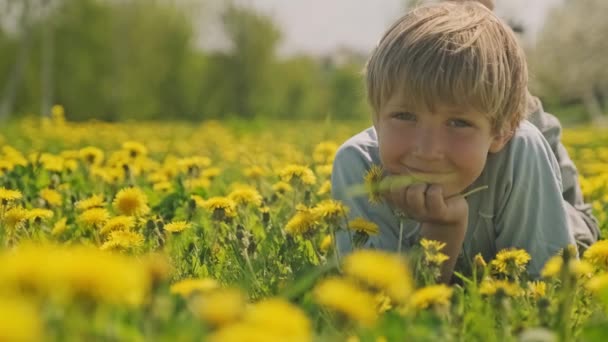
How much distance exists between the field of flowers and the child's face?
221 millimetres

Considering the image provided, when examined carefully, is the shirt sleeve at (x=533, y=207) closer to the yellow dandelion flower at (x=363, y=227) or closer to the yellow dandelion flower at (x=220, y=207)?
the yellow dandelion flower at (x=363, y=227)

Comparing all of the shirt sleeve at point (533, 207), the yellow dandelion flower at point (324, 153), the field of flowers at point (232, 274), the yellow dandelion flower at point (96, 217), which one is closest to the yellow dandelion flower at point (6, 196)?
the field of flowers at point (232, 274)

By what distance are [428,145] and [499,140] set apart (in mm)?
321

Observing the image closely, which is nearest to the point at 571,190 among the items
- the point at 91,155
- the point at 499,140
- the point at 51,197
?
the point at 499,140

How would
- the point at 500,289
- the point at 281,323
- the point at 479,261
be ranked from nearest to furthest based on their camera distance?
the point at 281,323, the point at 500,289, the point at 479,261

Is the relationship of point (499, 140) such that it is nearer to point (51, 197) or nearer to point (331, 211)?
point (331, 211)

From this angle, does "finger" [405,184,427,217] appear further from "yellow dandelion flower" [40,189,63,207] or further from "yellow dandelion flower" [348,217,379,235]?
"yellow dandelion flower" [40,189,63,207]

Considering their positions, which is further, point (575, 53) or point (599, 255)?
point (575, 53)

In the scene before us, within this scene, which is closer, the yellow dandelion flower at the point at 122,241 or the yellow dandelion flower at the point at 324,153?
the yellow dandelion flower at the point at 122,241

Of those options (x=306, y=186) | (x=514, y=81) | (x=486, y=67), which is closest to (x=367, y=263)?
(x=486, y=67)

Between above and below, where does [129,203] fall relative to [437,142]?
below

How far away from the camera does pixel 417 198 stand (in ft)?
6.09

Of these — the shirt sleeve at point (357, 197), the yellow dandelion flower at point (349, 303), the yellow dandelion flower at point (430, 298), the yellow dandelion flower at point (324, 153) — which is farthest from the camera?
the yellow dandelion flower at point (324, 153)

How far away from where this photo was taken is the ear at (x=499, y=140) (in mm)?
2039
